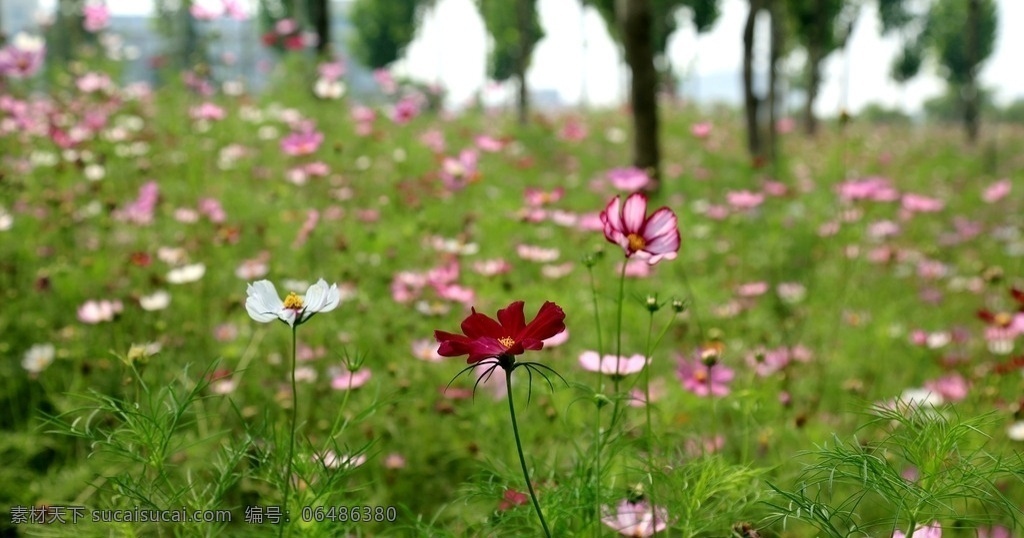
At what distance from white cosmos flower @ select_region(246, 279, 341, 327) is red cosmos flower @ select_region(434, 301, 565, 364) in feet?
0.50

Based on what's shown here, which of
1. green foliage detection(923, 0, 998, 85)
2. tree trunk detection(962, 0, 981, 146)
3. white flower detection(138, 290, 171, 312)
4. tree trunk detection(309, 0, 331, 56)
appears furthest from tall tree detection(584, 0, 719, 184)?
green foliage detection(923, 0, 998, 85)

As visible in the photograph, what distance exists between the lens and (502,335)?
724mm

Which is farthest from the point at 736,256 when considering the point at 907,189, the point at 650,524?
the point at 907,189

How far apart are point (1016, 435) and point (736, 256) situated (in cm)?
174

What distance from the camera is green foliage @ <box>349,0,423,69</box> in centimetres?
2516

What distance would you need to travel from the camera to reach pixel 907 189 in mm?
5523

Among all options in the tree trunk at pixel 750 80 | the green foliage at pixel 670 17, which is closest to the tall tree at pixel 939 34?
the green foliage at pixel 670 17

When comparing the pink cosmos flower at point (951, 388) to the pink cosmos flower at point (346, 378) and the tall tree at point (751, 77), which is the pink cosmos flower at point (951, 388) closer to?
the pink cosmos flower at point (346, 378)

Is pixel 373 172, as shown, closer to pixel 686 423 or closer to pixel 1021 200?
pixel 686 423

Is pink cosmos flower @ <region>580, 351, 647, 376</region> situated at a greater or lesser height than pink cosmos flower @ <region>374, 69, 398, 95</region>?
lesser

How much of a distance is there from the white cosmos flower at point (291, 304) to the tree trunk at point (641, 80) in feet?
10.0

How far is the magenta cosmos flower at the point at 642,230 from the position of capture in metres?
0.92

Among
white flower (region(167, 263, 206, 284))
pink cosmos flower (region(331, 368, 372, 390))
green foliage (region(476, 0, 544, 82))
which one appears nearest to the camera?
pink cosmos flower (region(331, 368, 372, 390))

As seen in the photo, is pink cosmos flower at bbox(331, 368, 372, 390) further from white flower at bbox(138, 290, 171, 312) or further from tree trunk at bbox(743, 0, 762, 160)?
tree trunk at bbox(743, 0, 762, 160)
